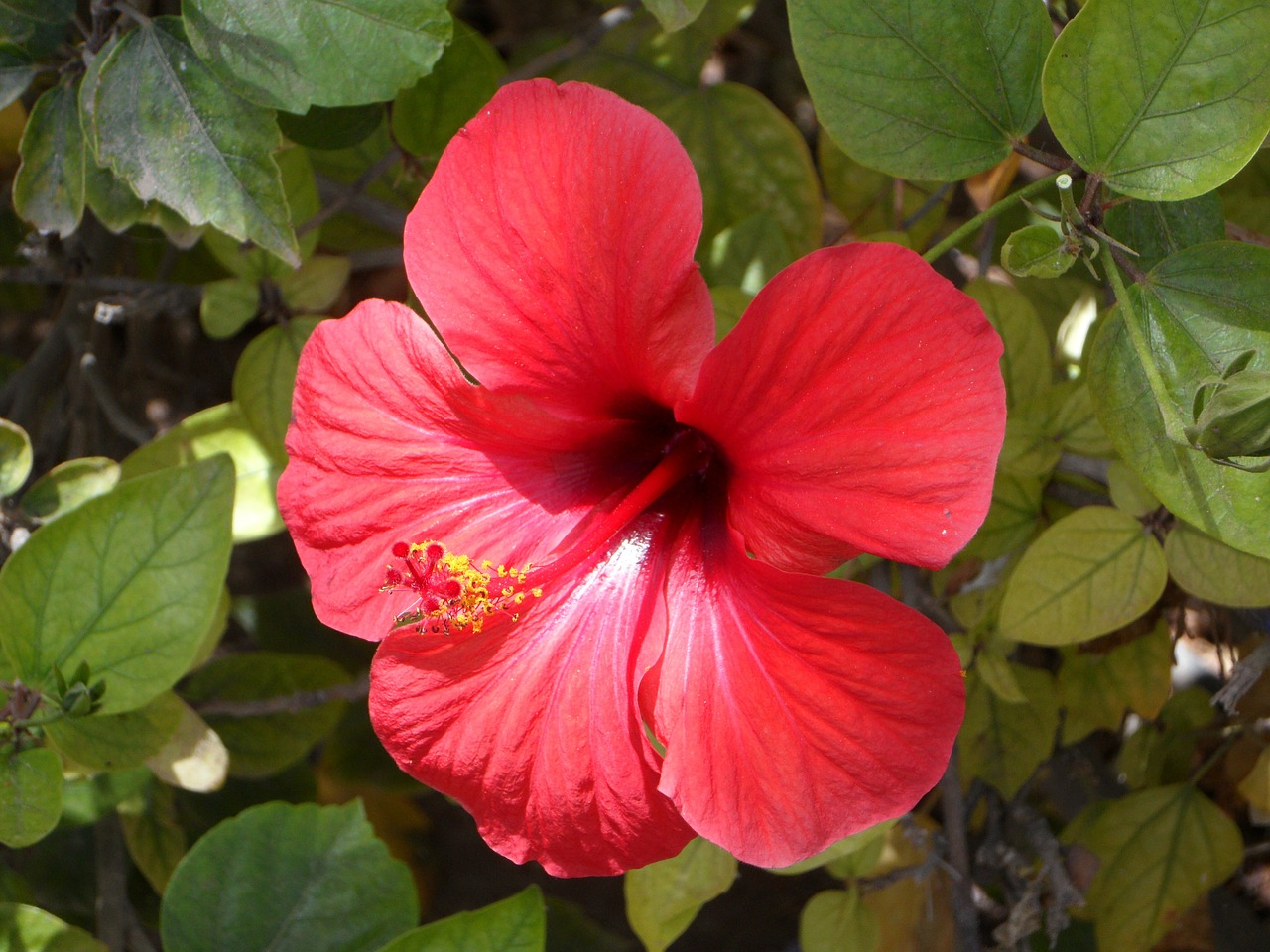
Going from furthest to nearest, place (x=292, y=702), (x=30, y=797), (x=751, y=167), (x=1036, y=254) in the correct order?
(x=751, y=167) < (x=292, y=702) < (x=30, y=797) < (x=1036, y=254)

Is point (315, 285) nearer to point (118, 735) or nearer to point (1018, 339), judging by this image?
point (118, 735)

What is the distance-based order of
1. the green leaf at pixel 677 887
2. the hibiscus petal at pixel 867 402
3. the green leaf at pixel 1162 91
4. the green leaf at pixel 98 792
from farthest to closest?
the green leaf at pixel 98 792 → the green leaf at pixel 677 887 → the green leaf at pixel 1162 91 → the hibiscus petal at pixel 867 402

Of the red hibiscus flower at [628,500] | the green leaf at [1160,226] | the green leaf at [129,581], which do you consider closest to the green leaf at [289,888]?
the green leaf at [129,581]

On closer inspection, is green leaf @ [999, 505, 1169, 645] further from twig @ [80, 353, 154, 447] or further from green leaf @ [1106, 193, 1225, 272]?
twig @ [80, 353, 154, 447]

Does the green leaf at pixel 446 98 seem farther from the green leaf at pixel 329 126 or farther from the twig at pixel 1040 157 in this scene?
the twig at pixel 1040 157

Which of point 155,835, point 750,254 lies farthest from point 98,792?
point 750,254

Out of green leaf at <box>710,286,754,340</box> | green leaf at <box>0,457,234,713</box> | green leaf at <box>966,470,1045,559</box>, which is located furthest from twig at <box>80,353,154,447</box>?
green leaf at <box>966,470,1045,559</box>
